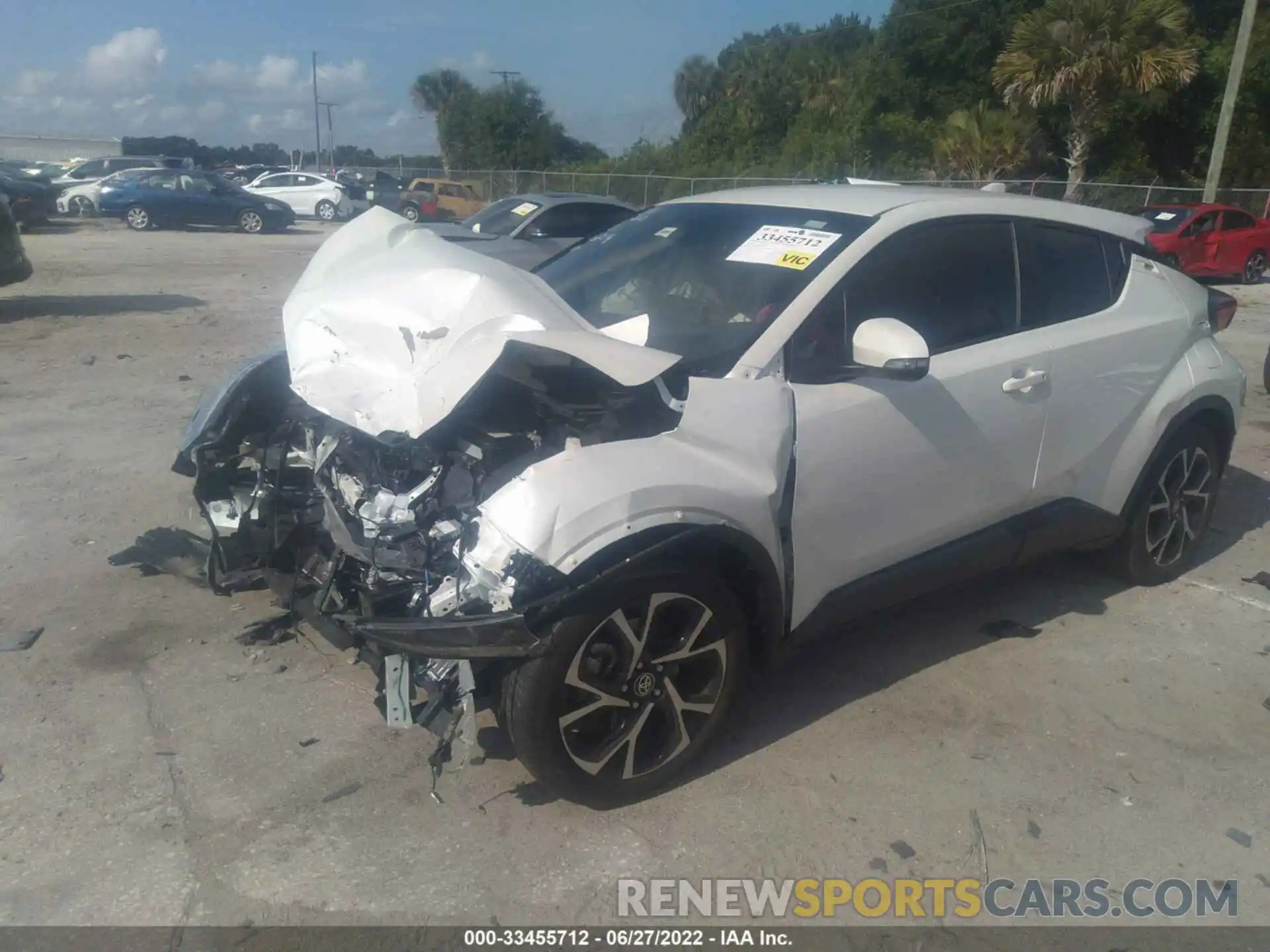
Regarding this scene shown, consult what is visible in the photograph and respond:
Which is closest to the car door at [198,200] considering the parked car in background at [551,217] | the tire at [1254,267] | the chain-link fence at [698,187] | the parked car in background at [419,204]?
the parked car in background at [419,204]

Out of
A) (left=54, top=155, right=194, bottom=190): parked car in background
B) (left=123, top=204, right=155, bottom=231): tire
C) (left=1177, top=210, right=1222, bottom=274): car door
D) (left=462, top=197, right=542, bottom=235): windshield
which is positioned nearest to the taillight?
(left=462, top=197, right=542, bottom=235): windshield

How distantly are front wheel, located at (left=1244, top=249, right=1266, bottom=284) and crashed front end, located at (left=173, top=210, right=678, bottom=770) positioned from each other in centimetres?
1961

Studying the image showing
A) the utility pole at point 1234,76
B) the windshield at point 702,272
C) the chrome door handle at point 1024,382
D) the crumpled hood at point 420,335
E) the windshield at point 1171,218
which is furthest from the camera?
the utility pole at point 1234,76

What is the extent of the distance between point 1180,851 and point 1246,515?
3716mm

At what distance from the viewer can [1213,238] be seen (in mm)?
18375

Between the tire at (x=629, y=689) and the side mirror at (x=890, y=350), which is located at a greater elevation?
the side mirror at (x=890, y=350)

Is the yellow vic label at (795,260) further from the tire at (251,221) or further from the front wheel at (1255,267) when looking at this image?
the tire at (251,221)

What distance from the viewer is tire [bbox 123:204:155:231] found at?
1011 inches

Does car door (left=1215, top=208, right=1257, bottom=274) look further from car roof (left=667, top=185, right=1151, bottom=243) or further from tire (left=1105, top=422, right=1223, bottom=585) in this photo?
car roof (left=667, top=185, right=1151, bottom=243)

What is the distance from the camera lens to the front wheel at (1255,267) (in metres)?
19.2

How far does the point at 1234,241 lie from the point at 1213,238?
2.04 ft

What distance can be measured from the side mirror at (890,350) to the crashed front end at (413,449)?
720mm

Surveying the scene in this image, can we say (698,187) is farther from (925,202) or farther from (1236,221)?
(925,202)

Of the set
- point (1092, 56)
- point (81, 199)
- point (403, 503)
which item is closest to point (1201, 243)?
point (1092, 56)
